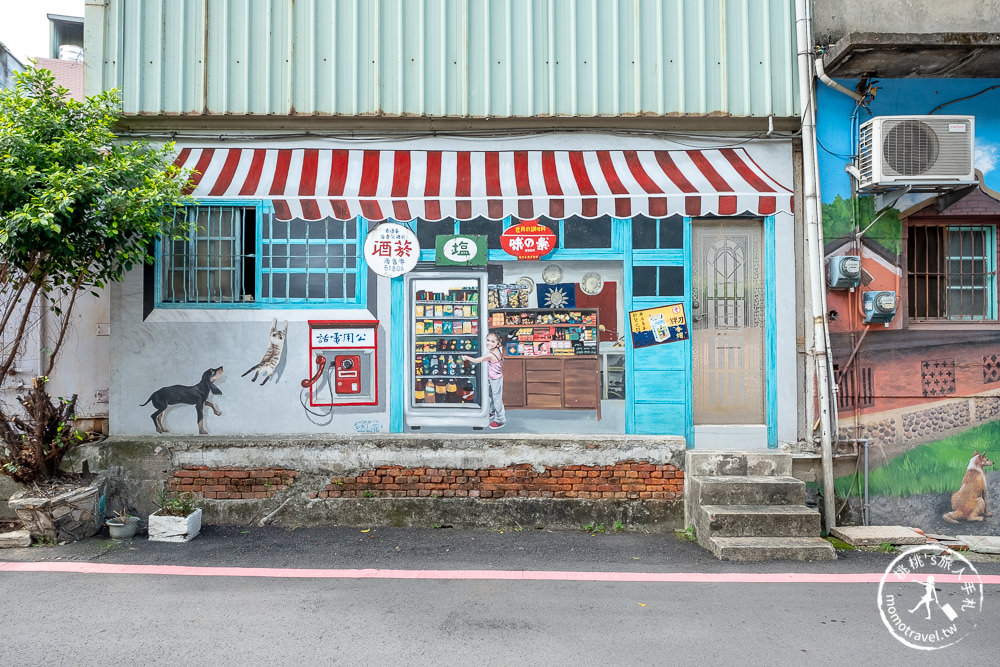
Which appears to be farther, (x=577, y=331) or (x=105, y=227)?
(x=577, y=331)

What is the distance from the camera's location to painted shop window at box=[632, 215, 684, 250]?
7.06 m

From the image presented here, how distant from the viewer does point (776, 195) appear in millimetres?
6820

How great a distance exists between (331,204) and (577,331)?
2807mm

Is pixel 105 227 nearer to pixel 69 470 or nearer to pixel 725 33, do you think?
pixel 69 470

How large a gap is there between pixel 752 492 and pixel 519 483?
7.31 ft

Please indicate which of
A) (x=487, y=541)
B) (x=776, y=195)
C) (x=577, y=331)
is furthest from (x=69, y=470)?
(x=776, y=195)

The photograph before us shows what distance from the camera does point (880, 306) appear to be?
6730 millimetres

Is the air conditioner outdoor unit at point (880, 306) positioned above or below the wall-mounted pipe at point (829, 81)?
below

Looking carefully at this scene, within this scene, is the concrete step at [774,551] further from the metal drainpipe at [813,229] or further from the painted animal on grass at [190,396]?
the painted animal on grass at [190,396]

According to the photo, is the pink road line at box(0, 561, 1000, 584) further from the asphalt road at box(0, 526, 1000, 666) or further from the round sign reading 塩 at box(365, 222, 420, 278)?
the round sign reading 塩 at box(365, 222, 420, 278)

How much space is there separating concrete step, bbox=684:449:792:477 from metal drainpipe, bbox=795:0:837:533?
0.43 meters

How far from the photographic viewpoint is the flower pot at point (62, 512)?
19.7 ft

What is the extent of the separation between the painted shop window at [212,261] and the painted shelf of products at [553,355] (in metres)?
2.85

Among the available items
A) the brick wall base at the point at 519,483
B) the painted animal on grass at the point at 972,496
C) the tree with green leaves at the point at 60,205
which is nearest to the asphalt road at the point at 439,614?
the brick wall base at the point at 519,483
